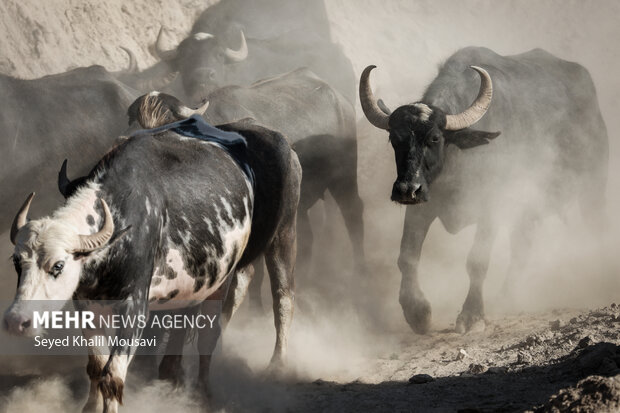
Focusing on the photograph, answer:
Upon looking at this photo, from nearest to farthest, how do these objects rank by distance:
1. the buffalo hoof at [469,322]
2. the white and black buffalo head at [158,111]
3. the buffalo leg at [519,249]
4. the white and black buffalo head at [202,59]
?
1. the white and black buffalo head at [158,111]
2. the buffalo hoof at [469,322]
3. the buffalo leg at [519,249]
4. the white and black buffalo head at [202,59]

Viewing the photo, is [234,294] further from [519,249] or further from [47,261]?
[519,249]

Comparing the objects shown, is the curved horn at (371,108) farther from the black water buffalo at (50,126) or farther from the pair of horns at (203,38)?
the pair of horns at (203,38)

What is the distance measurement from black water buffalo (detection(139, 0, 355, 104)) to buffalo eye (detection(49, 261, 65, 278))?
6802 millimetres

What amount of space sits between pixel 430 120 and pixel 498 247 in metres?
4.02

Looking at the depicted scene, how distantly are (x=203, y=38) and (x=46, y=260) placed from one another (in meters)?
8.88

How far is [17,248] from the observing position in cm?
450

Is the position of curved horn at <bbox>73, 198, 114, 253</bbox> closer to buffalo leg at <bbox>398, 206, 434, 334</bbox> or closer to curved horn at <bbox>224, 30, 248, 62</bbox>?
buffalo leg at <bbox>398, 206, 434, 334</bbox>

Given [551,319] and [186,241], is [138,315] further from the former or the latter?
[551,319]

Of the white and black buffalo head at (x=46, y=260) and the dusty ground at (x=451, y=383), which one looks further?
the dusty ground at (x=451, y=383)

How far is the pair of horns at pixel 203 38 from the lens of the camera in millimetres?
12992

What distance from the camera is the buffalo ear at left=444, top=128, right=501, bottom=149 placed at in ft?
28.6

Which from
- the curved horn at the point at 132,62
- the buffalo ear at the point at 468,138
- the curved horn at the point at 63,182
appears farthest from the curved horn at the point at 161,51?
the curved horn at the point at 63,182

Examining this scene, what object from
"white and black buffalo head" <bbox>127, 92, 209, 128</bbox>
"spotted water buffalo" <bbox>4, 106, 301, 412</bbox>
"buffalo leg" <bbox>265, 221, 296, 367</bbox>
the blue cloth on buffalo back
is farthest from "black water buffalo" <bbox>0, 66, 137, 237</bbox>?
the blue cloth on buffalo back

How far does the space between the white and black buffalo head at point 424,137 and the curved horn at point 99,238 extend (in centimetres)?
386
